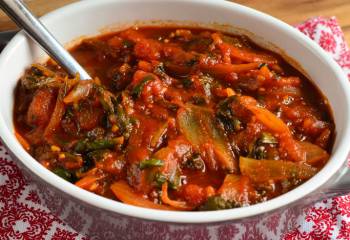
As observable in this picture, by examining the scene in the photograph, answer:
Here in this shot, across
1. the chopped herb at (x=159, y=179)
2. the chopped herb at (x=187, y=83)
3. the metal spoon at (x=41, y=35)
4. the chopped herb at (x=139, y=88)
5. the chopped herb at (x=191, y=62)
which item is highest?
the metal spoon at (x=41, y=35)

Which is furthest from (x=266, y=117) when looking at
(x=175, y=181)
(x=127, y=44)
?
(x=127, y=44)

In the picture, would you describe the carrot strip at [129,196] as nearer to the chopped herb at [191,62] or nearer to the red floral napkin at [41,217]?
the red floral napkin at [41,217]

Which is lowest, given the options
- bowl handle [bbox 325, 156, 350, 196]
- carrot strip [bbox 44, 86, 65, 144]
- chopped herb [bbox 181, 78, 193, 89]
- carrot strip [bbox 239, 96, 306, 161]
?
bowl handle [bbox 325, 156, 350, 196]

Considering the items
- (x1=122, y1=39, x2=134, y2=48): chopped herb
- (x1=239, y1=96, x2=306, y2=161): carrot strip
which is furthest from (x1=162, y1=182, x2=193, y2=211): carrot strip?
(x1=122, y1=39, x2=134, y2=48): chopped herb

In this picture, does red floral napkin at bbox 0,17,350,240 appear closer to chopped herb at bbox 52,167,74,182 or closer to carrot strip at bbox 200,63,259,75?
chopped herb at bbox 52,167,74,182

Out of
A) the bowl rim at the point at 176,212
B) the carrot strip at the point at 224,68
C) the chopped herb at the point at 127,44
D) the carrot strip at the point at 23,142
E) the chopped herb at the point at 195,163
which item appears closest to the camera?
the bowl rim at the point at 176,212

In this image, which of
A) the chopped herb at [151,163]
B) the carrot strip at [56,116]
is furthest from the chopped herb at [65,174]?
the chopped herb at [151,163]

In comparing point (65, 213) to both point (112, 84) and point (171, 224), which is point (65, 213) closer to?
point (171, 224)
